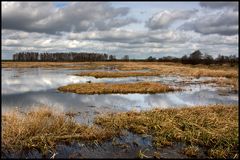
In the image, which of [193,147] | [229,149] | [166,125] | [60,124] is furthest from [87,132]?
[229,149]

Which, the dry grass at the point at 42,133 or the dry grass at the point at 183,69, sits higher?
the dry grass at the point at 183,69

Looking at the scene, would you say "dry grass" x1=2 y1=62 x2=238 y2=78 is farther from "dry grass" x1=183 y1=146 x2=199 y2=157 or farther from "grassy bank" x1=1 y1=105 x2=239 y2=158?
"dry grass" x1=183 y1=146 x2=199 y2=157

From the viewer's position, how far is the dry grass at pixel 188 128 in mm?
10859

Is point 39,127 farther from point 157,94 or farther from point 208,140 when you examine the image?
point 157,94

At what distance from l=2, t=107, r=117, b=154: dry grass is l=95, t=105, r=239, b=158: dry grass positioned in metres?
1.51

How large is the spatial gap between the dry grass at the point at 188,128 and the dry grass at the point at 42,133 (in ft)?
4.94

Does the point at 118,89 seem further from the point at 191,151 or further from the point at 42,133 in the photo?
the point at 191,151

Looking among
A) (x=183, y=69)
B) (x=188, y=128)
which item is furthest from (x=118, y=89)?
(x=183, y=69)

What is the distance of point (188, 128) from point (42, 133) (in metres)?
5.93

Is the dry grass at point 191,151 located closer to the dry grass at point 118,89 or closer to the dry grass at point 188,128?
the dry grass at point 188,128

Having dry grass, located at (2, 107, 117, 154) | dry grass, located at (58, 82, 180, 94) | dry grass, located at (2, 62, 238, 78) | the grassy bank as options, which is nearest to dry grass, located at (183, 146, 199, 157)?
the grassy bank

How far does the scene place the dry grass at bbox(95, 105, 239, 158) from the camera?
35.6 ft

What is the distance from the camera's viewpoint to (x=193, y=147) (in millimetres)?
10641

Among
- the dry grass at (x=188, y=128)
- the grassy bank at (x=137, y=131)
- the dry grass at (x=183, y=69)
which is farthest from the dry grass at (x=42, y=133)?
the dry grass at (x=183, y=69)
